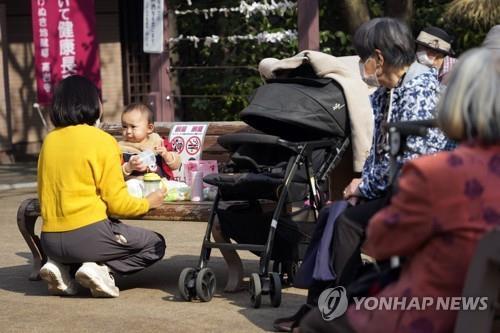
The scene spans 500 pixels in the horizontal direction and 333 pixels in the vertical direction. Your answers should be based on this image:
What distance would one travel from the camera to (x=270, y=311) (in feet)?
21.6

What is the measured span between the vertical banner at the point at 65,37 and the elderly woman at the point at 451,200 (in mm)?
12019

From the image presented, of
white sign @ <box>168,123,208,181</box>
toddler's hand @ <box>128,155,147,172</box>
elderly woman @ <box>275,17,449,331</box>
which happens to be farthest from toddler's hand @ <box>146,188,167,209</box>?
elderly woman @ <box>275,17,449,331</box>

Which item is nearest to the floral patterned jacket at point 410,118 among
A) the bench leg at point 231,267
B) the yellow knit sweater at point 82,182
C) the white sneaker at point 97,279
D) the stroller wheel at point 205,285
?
the stroller wheel at point 205,285

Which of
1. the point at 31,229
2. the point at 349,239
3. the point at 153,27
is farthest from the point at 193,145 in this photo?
the point at 153,27

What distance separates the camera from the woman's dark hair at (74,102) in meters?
7.02

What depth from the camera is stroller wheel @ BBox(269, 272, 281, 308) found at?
6.59 m

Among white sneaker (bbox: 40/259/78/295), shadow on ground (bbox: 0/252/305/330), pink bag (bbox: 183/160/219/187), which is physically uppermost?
pink bag (bbox: 183/160/219/187)

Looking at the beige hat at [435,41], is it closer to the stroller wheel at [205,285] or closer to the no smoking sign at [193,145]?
the no smoking sign at [193,145]

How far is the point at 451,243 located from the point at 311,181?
342 centimetres

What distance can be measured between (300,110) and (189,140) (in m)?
1.50

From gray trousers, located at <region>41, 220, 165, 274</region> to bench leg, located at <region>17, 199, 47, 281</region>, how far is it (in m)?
0.79

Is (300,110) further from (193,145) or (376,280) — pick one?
(376,280)

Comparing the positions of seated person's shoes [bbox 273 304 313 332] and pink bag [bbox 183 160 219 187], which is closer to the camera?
seated person's shoes [bbox 273 304 313 332]

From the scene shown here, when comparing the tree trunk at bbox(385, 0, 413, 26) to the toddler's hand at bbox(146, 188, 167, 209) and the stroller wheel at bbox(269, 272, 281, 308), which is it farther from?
the stroller wheel at bbox(269, 272, 281, 308)
